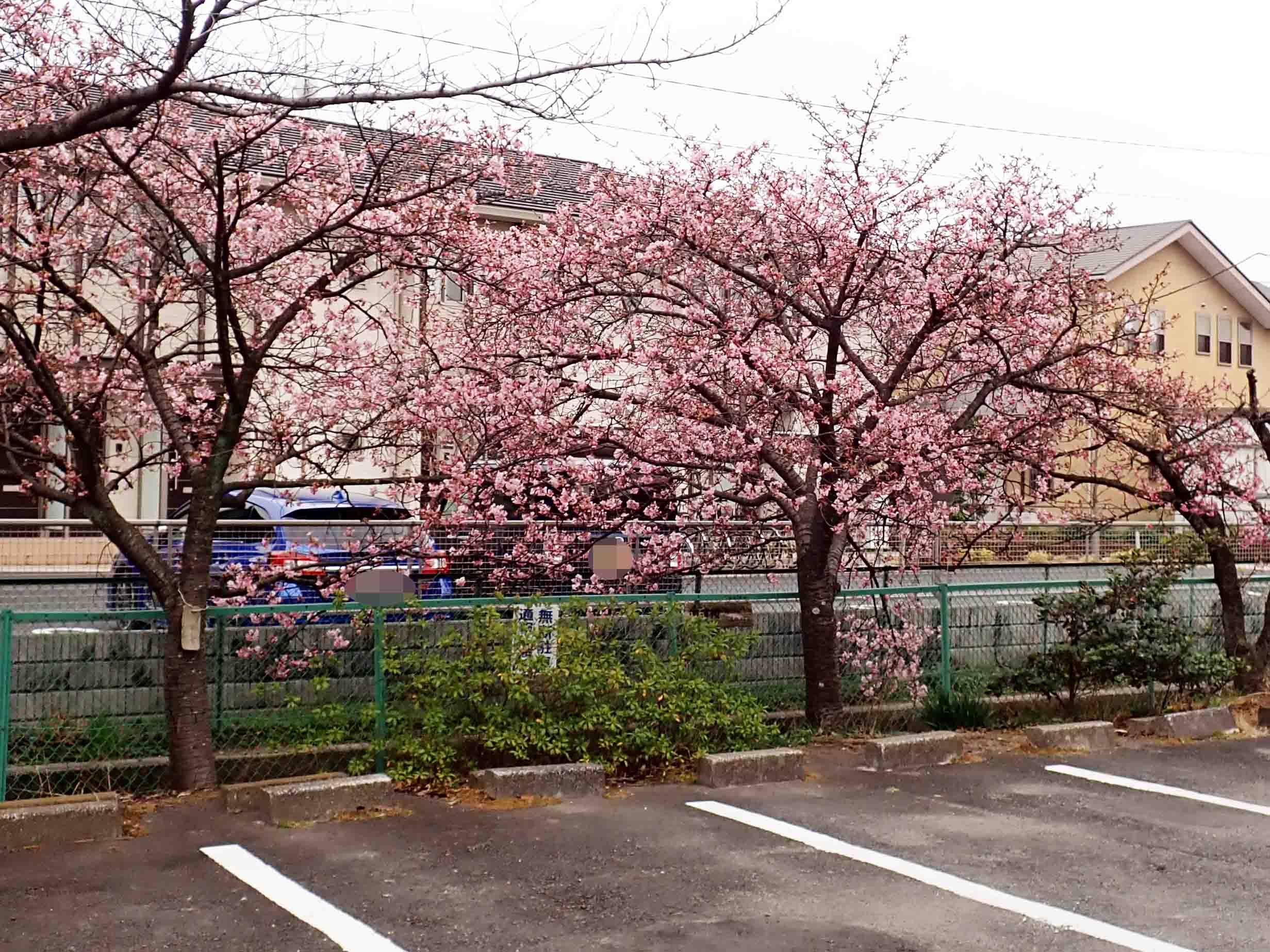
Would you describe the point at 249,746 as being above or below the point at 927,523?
below

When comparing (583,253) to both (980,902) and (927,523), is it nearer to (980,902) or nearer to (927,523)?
(927,523)

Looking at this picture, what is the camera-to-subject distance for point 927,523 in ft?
34.0

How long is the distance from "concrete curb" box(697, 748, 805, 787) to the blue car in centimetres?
281

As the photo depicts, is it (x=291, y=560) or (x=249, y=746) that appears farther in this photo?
(x=291, y=560)

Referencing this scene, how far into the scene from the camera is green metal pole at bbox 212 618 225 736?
330 inches

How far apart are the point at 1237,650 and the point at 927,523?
4721 millimetres

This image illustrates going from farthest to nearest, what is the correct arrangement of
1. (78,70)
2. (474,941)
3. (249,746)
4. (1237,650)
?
(1237,650)
(249,746)
(78,70)
(474,941)

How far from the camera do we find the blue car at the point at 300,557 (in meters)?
9.69

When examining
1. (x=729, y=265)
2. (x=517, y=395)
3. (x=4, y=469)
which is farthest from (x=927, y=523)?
(x=4, y=469)

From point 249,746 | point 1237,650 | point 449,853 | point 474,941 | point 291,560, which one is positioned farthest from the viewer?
point 1237,650

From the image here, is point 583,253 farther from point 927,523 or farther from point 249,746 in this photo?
point 249,746

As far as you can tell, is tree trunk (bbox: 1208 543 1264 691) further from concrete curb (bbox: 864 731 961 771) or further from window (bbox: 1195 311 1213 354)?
window (bbox: 1195 311 1213 354)

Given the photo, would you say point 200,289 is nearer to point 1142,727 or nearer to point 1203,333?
point 1142,727

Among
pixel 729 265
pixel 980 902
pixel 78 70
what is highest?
pixel 78 70
